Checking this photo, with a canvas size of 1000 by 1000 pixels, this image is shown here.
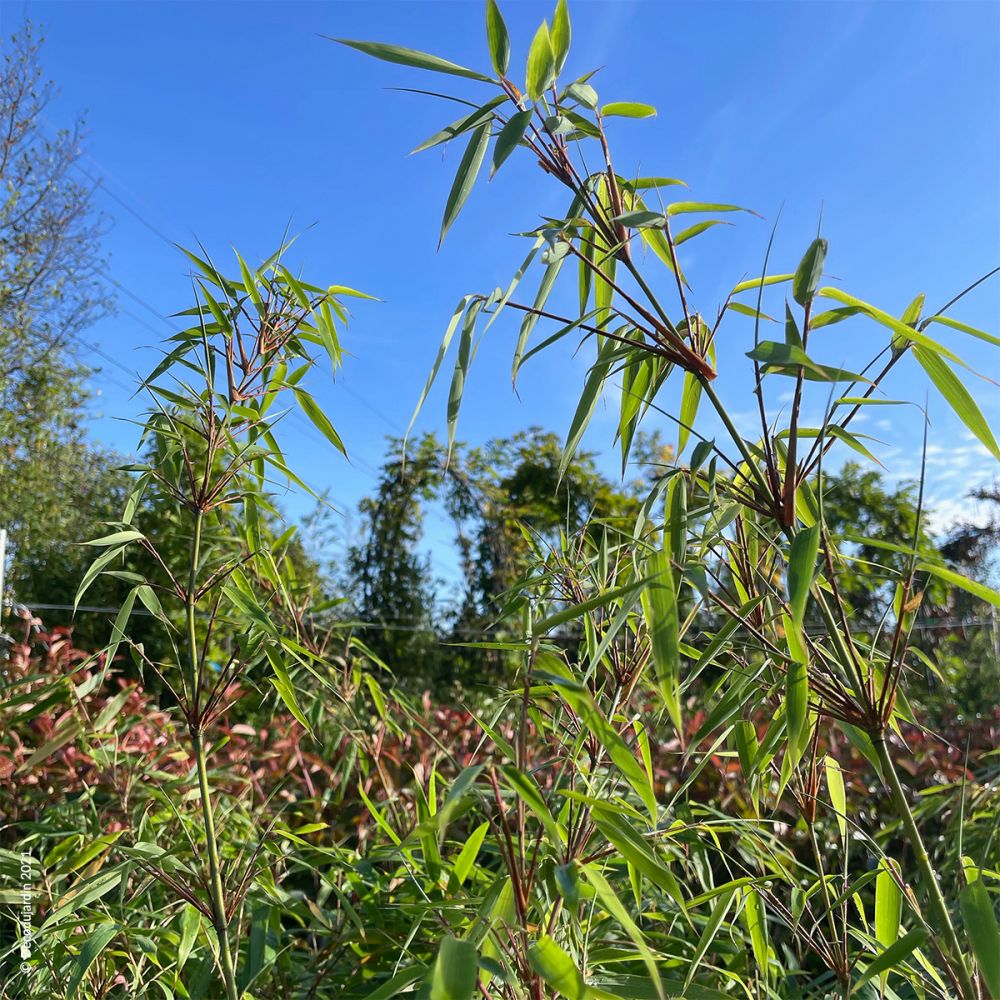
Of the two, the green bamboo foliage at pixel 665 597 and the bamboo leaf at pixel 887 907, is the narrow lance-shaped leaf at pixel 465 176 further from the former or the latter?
the bamboo leaf at pixel 887 907

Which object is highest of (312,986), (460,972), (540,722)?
(540,722)

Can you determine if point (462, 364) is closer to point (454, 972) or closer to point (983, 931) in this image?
point (454, 972)

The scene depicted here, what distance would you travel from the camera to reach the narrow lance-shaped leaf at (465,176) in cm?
83

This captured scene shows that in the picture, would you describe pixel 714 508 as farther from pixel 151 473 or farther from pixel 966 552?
pixel 966 552

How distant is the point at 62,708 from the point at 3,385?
5.52 metres

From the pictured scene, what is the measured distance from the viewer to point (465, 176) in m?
0.84

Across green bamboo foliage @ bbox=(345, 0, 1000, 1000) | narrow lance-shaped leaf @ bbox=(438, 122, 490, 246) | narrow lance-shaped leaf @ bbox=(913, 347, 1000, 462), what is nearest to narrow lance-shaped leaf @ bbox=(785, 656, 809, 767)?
green bamboo foliage @ bbox=(345, 0, 1000, 1000)

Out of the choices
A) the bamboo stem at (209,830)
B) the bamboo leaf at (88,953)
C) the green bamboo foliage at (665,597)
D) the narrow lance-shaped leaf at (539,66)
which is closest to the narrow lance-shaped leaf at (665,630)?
the green bamboo foliage at (665,597)

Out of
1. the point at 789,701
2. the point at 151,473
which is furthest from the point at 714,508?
the point at 151,473

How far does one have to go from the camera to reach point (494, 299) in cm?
86

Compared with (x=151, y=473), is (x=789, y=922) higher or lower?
lower

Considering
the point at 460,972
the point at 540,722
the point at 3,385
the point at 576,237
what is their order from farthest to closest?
the point at 3,385, the point at 540,722, the point at 576,237, the point at 460,972

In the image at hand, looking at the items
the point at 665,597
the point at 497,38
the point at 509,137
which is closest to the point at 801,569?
the point at 665,597

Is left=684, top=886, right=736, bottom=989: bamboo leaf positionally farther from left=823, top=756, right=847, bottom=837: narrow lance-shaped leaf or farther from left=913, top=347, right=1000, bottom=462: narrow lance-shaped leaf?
left=913, top=347, right=1000, bottom=462: narrow lance-shaped leaf
